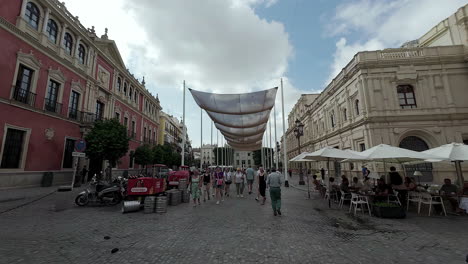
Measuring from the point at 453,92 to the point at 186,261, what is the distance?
79.0ft

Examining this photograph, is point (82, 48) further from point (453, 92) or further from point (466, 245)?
point (453, 92)

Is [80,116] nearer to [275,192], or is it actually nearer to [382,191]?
[275,192]

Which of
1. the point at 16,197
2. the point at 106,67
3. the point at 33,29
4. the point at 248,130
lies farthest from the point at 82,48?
the point at 248,130

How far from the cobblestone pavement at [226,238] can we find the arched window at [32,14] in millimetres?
12975

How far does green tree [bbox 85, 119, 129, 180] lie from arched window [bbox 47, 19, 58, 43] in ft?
22.4

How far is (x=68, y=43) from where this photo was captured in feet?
54.9

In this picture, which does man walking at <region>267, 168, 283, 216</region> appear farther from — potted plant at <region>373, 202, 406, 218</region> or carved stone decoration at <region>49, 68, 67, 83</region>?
carved stone decoration at <region>49, 68, 67, 83</region>

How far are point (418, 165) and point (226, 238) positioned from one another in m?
19.3

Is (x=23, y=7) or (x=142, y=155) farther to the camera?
(x=142, y=155)

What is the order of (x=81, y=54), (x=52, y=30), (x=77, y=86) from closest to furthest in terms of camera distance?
1. (x=52, y=30)
2. (x=77, y=86)
3. (x=81, y=54)

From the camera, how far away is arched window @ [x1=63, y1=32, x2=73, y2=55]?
1634cm

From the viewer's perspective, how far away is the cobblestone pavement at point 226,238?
12.3 feet

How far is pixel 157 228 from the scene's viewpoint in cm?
554

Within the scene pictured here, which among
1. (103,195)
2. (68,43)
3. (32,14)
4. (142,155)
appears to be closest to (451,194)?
(103,195)
